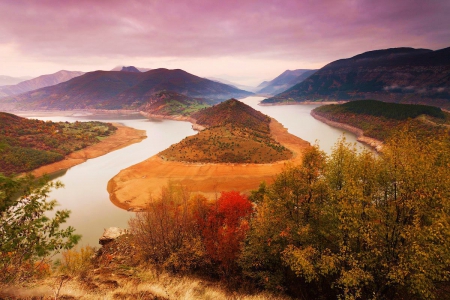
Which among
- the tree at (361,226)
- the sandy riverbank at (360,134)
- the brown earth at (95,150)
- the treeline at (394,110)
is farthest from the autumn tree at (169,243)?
the treeline at (394,110)

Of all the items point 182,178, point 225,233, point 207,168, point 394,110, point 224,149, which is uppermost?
point 394,110

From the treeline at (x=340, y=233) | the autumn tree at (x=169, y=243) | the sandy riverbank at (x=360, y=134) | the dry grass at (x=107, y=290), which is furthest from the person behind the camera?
the sandy riverbank at (x=360, y=134)

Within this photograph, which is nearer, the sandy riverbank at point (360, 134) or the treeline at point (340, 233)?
the treeline at point (340, 233)

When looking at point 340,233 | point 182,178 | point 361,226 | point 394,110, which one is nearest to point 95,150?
point 182,178

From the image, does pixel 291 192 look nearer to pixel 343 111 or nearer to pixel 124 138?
pixel 124 138

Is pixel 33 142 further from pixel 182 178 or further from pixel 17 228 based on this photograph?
pixel 17 228

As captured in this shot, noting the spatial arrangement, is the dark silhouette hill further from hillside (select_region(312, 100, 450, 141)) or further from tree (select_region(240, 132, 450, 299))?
tree (select_region(240, 132, 450, 299))

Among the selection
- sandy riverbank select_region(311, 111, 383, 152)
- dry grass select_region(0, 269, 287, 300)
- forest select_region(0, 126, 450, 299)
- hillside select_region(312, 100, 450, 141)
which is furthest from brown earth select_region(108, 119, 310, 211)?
hillside select_region(312, 100, 450, 141)

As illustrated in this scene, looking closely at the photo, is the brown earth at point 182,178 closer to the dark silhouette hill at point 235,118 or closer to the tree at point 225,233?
the tree at point 225,233

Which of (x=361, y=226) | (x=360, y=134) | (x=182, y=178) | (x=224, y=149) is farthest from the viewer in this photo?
(x=360, y=134)
